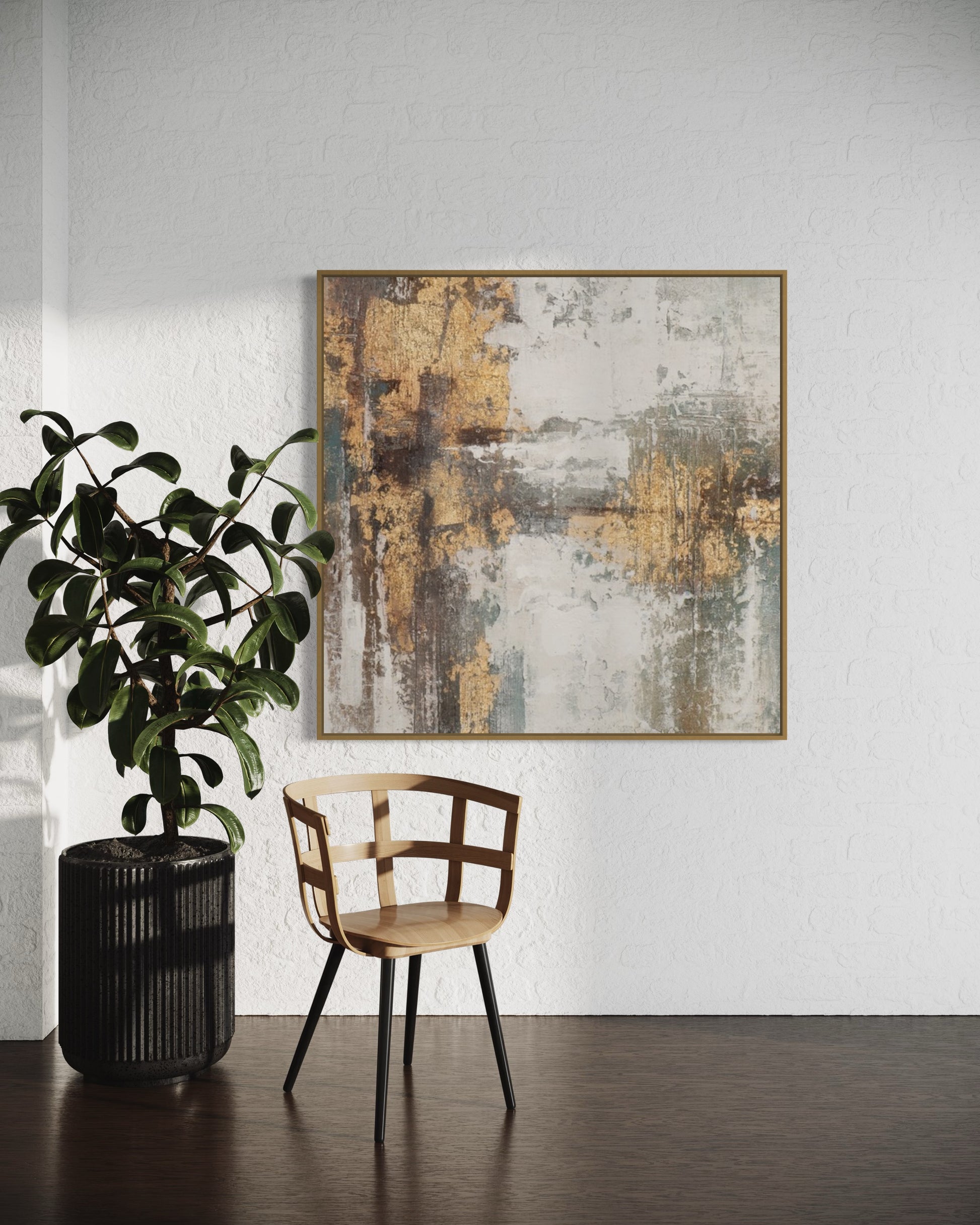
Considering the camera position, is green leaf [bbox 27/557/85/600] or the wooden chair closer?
the wooden chair

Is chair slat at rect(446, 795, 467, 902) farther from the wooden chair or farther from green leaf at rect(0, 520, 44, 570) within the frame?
green leaf at rect(0, 520, 44, 570)

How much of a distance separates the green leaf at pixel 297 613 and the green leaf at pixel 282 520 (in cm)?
15

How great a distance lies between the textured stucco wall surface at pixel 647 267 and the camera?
131 inches

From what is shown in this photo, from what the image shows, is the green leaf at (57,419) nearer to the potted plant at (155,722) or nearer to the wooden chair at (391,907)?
the potted plant at (155,722)

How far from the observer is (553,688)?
3.36m

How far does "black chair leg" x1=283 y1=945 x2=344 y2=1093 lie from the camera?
9.01 ft

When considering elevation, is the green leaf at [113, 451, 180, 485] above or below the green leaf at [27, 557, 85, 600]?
above

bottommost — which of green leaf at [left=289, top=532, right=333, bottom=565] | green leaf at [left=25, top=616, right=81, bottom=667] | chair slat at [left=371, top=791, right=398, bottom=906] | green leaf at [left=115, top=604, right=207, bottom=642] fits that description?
chair slat at [left=371, top=791, right=398, bottom=906]

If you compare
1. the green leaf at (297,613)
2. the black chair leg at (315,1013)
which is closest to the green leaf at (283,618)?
the green leaf at (297,613)

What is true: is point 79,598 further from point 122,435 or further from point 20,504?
point 122,435

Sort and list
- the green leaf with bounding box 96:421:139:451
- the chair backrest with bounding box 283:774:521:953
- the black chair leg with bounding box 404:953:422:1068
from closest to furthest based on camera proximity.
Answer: the chair backrest with bounding box 283:774:521:953, the green leaf with bounding box 96:421:139:451, the black chair leg with bounding box 404:953:422:1068

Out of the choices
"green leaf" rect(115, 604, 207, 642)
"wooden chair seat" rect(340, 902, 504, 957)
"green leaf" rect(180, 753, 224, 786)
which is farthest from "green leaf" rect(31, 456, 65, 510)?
"wooden chair seat" rect(340, 902, 504, 957)

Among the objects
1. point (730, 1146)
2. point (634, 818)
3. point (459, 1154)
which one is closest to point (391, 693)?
point (634, 818)

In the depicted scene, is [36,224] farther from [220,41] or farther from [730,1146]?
[730,1146]
